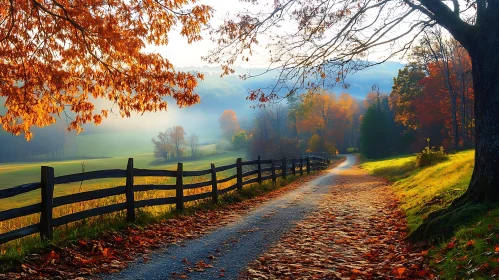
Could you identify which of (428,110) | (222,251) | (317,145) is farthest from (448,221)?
(317,145)

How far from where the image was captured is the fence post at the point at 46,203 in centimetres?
619

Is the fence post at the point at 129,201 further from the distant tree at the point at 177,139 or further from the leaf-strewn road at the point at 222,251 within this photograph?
the distant tree at the point at 177,139

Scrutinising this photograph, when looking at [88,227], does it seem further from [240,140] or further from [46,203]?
[240,140]

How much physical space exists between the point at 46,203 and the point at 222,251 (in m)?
3.34

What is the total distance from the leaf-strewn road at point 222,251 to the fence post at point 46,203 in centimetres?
200

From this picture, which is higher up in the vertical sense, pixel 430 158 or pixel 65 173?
pixel 430 158

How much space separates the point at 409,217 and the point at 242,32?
635cm

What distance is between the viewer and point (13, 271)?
16.2 ft

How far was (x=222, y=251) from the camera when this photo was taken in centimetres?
639

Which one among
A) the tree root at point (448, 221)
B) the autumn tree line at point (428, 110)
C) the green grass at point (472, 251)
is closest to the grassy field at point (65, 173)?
the tree root at point (448, 221)

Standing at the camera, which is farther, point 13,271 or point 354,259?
point 354,259

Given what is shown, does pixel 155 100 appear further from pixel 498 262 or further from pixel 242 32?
pixel 498 262

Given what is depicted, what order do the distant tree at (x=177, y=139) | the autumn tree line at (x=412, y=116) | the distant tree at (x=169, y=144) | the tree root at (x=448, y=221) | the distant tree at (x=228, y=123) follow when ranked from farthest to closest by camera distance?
the distant tree at (x=228, y=123) < the distant tree at (x=177, y=139) < the distant tree at (x=169, y=144) < the autumn tree line at (x=412, y=116) < the tree root at (x=448, y=221)

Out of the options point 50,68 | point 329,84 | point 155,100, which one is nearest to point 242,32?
point 329,84
